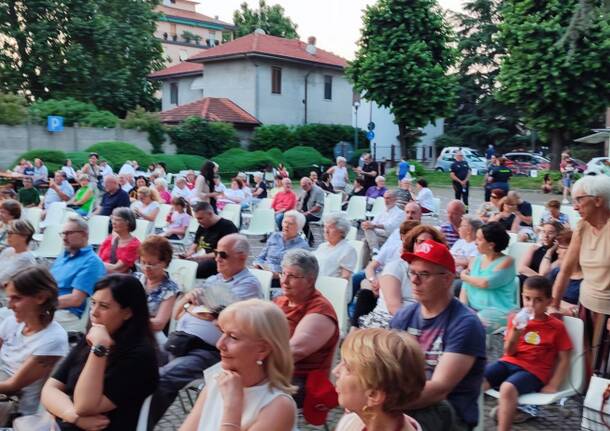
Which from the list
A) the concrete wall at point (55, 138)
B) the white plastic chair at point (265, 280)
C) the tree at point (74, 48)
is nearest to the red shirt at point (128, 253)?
the white plastic chair at point (265, 280)

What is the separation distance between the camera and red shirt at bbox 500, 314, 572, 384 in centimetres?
434

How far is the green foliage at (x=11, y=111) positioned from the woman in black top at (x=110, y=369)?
2522cm

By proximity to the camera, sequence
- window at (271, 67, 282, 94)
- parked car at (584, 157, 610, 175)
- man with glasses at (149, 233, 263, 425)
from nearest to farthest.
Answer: man with glasses at (149, 233, 263, 425) → parked car at (584, 157, 610, 175) → window at (271, 67, 282, 94)

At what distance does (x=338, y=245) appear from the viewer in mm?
6555

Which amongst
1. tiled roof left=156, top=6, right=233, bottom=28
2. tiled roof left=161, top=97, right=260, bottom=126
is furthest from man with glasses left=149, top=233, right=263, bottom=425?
tiled roof left=156, top=6, right=233, bottom=28

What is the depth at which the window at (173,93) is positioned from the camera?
1735 inches

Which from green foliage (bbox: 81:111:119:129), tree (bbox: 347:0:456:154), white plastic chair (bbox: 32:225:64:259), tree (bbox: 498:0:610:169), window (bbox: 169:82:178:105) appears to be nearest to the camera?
white plastic chair (bbox: 32:225:64:259)

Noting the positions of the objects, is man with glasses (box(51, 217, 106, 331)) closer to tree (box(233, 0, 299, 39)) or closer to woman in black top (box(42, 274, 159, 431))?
woman in black top (box(42, 274, 159, 431))

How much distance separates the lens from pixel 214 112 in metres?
36.5

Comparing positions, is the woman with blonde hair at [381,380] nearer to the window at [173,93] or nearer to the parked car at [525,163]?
the parked car at [525,163]

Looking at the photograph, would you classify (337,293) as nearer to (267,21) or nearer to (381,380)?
(381,380)

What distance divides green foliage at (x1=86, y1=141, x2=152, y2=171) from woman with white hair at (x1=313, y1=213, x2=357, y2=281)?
20.4 m

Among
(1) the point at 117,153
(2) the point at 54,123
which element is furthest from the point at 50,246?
(2) the point at 54,123

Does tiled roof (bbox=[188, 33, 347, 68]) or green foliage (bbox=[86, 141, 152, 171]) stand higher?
tiled roof (bbox=[188, 33, 347, 68])
